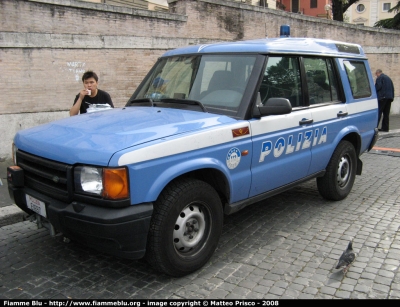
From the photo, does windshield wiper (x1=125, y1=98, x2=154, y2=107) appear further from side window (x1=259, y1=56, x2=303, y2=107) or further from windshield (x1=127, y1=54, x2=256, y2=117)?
side window (x1=259, y1=56, x2=303, y2=107)

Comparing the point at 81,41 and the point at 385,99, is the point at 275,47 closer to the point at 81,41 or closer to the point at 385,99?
the point at 81,41

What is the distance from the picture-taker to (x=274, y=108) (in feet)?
12.5

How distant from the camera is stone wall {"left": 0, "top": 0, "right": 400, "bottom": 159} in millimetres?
7770

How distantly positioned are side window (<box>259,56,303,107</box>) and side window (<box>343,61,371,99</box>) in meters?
1.28

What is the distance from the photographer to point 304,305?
3125 mm

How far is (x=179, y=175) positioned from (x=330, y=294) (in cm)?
159

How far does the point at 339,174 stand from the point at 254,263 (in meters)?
2.33

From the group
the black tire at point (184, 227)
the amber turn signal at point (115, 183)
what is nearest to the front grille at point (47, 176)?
the amber turn signal at point (115, 183)

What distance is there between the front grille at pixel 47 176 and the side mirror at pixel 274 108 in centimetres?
186

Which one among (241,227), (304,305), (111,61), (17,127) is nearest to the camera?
(304,305)

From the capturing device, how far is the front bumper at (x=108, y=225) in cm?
294

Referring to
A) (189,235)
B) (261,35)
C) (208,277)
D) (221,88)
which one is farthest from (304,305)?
(261,35)

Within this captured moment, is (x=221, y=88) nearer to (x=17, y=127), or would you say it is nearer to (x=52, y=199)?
(x=52, y=199)

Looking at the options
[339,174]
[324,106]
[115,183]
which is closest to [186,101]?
[115,183]
